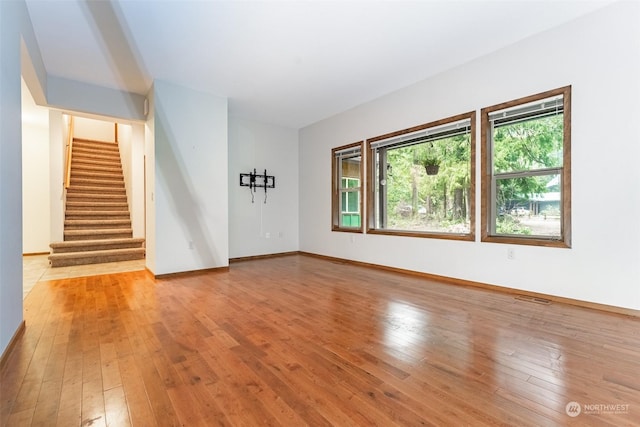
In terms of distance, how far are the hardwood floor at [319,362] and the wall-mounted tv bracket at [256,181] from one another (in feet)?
9.97

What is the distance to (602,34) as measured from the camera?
2760 mm

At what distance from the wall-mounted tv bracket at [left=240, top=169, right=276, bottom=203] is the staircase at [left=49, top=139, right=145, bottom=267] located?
2.49 m

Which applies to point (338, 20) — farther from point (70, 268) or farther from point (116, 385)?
point (70, 268)

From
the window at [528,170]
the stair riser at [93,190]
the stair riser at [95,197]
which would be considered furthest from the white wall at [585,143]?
the stair riser at [93,190]

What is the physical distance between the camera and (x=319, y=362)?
186 cm

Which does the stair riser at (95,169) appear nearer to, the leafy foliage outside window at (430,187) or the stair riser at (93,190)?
the stair riser at (93,190)

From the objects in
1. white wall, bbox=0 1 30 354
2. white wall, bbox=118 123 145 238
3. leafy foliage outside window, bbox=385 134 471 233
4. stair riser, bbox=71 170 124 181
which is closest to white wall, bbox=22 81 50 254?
stair riser, bbox=71 170 124 181

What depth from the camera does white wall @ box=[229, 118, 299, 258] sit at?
5.77 metres

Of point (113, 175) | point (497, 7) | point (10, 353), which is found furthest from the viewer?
point (113, 175)

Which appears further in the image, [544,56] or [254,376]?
[544,56]

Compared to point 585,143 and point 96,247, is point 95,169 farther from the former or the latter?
point 585,143

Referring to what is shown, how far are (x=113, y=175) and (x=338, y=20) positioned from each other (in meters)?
7.34

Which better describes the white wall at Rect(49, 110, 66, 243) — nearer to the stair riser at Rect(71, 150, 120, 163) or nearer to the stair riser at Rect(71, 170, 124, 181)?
the stair riser at Rect(71, 170, 124, 181)

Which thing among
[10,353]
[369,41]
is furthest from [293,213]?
[10,353]
